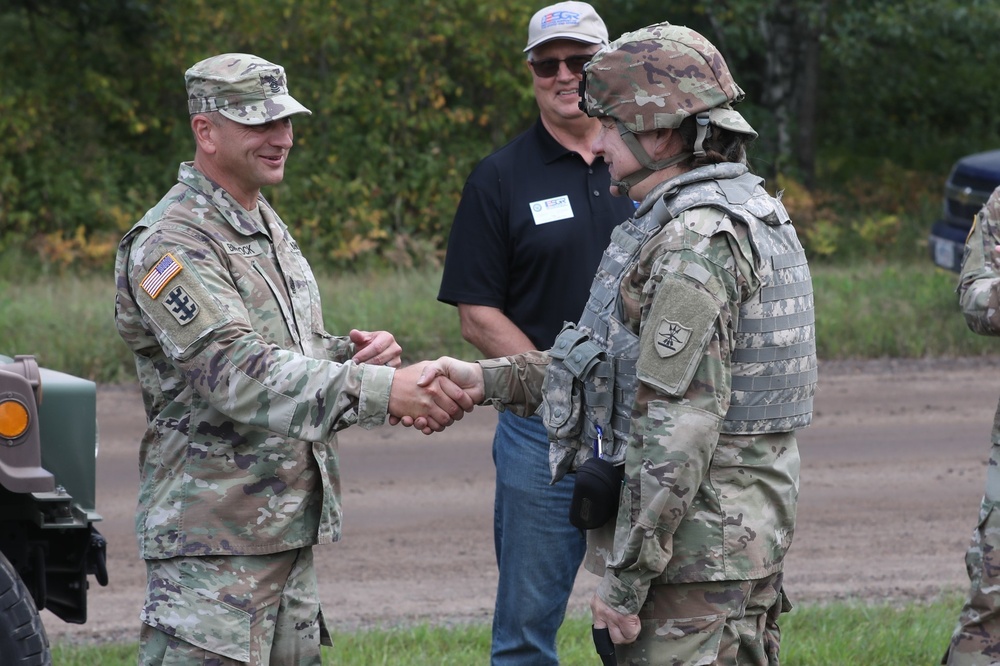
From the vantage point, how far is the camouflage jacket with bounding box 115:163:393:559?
3500 mm

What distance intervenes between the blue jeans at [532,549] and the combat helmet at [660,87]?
124 centimetres

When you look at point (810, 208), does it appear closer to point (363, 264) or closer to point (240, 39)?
point (363, 264)

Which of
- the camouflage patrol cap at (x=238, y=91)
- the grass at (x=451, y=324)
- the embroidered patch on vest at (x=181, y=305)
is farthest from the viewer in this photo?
the grass at (x=451, y=324)

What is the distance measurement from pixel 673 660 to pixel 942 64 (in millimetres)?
18192

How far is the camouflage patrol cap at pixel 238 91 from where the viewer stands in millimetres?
3680

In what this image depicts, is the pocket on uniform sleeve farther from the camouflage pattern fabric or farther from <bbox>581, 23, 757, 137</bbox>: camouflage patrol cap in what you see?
<bbox>581, 23, 757, 137</bbox>: camouflage patrol cap

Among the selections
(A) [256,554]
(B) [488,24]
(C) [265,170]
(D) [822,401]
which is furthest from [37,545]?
(B) [488,24]

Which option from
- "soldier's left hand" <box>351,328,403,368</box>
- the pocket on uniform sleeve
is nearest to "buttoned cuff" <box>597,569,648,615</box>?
the pocket on uniform sleeve

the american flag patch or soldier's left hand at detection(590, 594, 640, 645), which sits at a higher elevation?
the american flag patch

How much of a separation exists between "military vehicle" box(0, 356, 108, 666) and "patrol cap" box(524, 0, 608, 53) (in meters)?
1.91

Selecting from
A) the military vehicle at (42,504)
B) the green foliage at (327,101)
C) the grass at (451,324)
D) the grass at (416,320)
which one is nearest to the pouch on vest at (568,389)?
the military vehicle at (42,504)

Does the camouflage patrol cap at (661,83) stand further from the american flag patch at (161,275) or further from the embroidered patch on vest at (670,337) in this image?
the american flag patch at (161,275)

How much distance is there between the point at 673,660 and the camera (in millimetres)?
3209

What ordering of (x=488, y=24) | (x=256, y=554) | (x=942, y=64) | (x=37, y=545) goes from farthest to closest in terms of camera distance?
(x=942, y=64) → (x=488, y=24) → (x=37, y=545) → (x=256, y=554)
